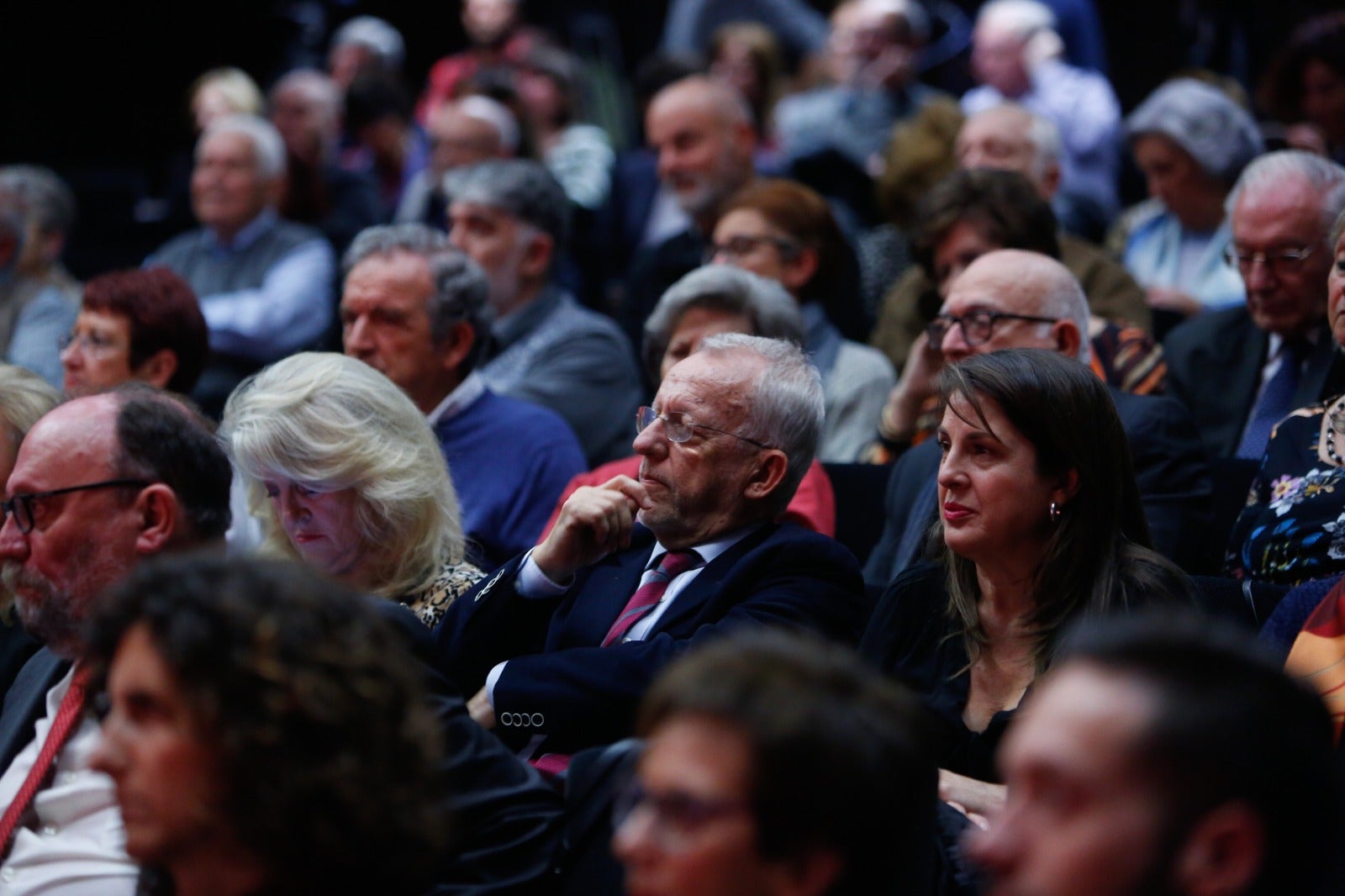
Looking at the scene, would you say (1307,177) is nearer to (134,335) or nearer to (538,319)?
(538,319)

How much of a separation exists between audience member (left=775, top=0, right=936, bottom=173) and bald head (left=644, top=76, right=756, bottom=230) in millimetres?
1025

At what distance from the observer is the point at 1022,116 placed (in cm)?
521

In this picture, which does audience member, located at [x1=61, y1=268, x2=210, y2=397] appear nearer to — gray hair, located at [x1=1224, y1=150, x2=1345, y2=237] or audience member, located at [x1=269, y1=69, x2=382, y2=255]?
audience member, located at [x1=269, y1=69, x2=382, y2=255]

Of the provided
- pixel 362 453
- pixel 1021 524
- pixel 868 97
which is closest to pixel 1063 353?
pixel 1021 524

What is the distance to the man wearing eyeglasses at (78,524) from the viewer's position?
281 cm

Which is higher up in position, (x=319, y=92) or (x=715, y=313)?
(x=715, y=313)

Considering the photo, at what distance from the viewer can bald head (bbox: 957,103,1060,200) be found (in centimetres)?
517

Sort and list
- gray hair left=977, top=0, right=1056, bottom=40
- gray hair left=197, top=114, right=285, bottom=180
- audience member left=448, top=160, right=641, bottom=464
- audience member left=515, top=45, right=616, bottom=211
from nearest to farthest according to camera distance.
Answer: audience member left=448, top=160, right=641, bottom=464 < gray hair left=197, top=114, right=285, bottom=180 < audience member left=515, top=45, right=616, bottom=211 < gray hair left=977, top=0, right=1056, bottom=40

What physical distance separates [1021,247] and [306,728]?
2980mm

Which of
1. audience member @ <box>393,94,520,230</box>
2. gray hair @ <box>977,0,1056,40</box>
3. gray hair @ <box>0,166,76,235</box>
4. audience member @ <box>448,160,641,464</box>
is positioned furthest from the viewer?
gray hair @ <box>977,0,1056,40</box>

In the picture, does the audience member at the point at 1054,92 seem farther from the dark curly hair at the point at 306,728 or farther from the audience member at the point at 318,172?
the dark curly hair at the point at 306,728

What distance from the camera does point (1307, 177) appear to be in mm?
3912

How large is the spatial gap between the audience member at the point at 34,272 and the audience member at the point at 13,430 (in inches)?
61.4

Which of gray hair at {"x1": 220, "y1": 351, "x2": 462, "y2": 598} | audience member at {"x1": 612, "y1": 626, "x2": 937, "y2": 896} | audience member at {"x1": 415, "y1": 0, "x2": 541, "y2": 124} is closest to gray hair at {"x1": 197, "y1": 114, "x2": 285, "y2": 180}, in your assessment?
audience member at {"x1": 415, "y1": 0, "x2": 541, "y2": 124}
